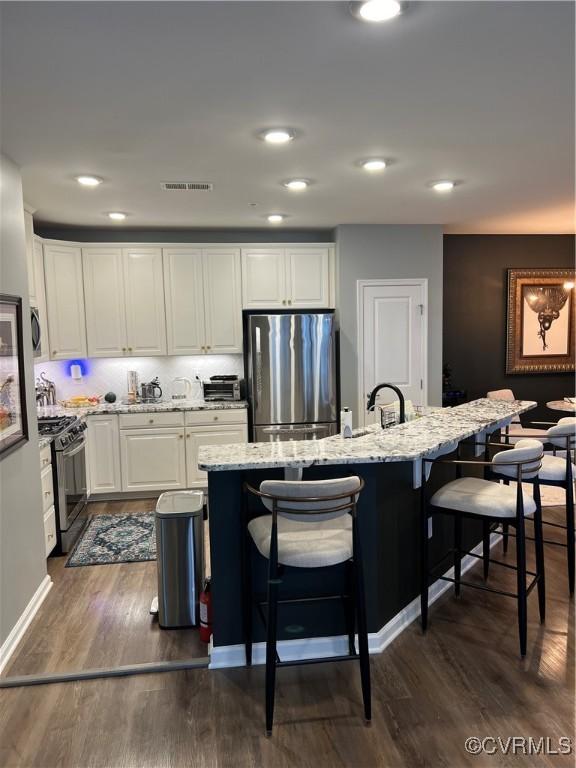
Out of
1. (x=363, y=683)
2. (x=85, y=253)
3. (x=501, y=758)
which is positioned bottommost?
(x=501, y=758)

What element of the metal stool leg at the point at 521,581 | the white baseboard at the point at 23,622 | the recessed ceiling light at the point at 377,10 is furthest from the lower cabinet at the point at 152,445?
the recessed ceiling light at the point at 377,10

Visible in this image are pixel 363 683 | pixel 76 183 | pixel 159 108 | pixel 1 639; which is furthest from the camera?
pixel 76 183

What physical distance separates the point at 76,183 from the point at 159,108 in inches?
58.6

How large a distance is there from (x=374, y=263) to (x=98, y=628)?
400cm

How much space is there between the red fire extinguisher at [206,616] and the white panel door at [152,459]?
2.58 metres

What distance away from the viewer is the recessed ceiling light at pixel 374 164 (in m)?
3.38

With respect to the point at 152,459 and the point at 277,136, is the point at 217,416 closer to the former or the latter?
the point at 152,459

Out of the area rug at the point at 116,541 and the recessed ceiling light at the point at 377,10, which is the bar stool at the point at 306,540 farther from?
the area rug at the point at 116,541

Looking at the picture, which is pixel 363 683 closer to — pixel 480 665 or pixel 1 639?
pixel 480 665

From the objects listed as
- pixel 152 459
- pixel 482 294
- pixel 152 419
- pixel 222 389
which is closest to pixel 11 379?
pixel 152 419

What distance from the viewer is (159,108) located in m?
2.53

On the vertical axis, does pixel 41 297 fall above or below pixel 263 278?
below

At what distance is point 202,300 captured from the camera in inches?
218

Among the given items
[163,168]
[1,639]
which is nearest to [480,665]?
[1,639]
